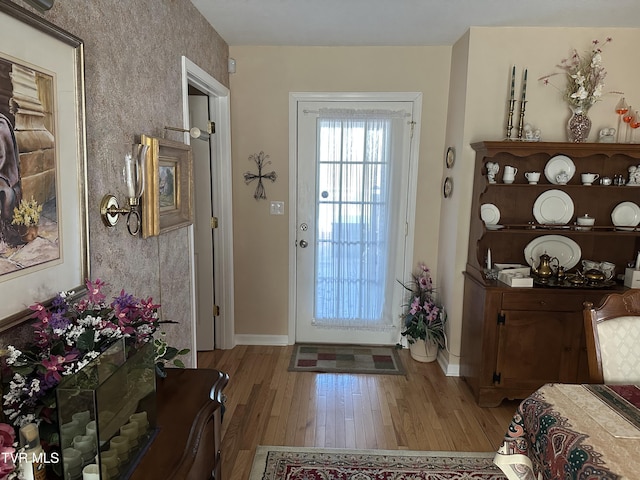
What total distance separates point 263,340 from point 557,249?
2.39 metres

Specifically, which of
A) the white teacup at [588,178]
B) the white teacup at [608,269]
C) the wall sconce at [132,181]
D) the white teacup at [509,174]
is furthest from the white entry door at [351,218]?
the wall sconce at [132,181]

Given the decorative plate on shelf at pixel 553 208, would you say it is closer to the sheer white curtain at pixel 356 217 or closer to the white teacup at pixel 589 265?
the white teacup at pixel 589 265

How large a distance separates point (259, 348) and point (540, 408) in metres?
2.59

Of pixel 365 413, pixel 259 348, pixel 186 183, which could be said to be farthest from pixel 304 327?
pixel 186 183

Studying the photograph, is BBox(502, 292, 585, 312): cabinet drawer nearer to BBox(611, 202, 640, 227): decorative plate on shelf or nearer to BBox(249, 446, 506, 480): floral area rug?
BBox(611, 202, 640, 227): decorative plate on shelf

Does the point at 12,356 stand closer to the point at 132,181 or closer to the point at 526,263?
the point at 132,181

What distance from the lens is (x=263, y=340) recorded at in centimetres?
360

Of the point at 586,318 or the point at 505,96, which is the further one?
the point at 505,96

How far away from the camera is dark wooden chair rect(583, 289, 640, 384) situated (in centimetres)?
158

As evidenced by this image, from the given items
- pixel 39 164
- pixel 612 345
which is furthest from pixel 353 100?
pixel 39 164

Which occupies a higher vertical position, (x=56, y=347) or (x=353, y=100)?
(x=353, y=100)

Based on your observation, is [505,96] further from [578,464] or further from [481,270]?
[578,464]

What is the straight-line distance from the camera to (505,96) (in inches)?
111

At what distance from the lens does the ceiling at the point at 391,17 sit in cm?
240
